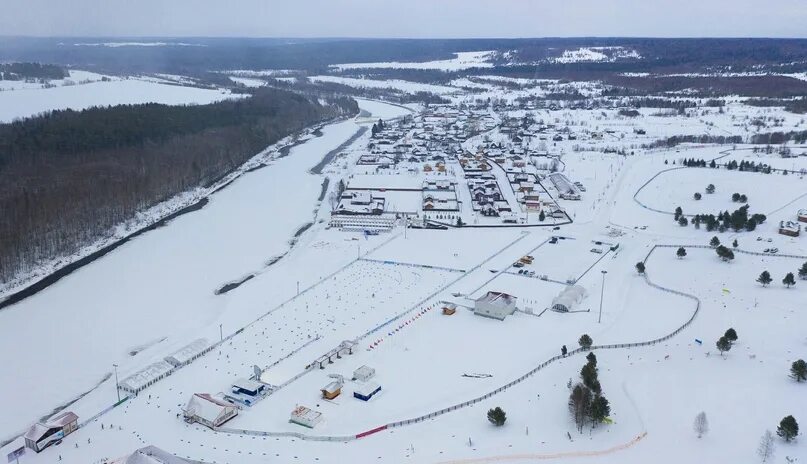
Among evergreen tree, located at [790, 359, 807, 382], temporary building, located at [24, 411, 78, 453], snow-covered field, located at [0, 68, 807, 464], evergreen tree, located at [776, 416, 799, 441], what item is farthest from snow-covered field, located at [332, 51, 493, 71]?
temporary building, located at [24, 411, 78, 453]

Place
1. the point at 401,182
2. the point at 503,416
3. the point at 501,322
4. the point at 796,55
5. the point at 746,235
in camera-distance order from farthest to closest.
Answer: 1. the point at 796,55
2. the point at 401,182
3. the point at 746,235
4. the point at 501,322
5. the point at 503,416

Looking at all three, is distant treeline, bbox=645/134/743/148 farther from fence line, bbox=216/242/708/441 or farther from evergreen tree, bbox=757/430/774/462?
evergreen tree, bbox=757/430/774/462

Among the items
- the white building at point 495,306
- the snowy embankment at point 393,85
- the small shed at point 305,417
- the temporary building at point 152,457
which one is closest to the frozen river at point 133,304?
the temporary building at point 152,457

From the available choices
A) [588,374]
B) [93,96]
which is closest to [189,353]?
[588,374]

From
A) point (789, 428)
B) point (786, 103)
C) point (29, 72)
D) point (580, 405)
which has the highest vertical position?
point (786, 103)

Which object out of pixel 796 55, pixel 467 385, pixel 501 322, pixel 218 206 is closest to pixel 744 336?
pixel 501 322

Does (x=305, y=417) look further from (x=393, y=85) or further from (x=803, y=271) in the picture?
(x=393, y=85)

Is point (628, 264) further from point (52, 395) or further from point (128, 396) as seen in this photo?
point (52, 395)
